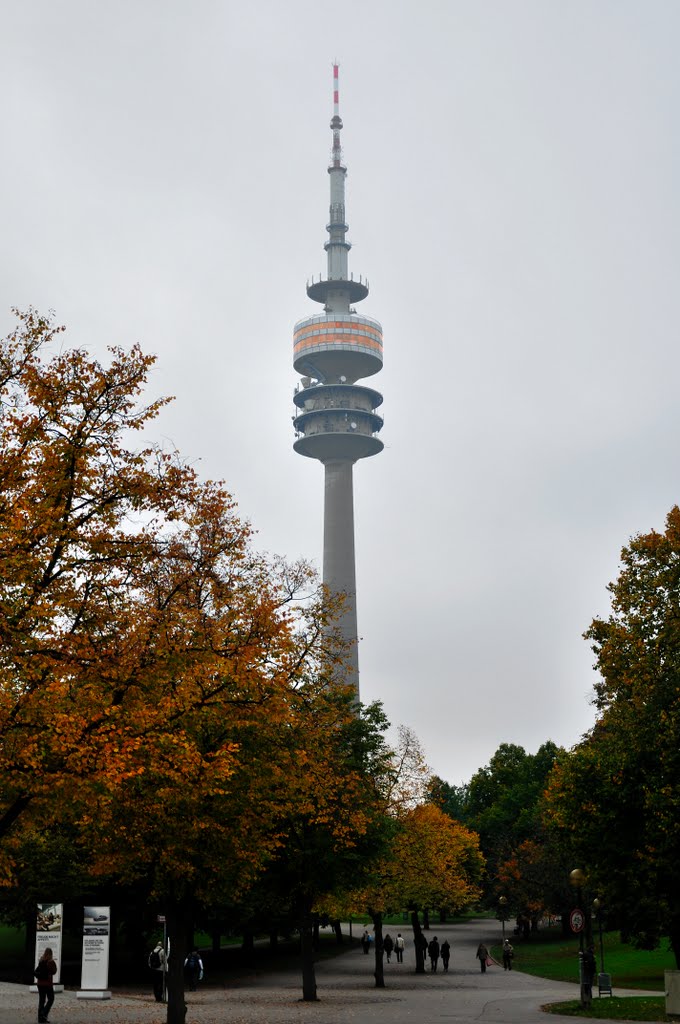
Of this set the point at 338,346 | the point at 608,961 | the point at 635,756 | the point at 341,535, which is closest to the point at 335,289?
the point at 338,346

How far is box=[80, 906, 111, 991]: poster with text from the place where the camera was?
3722 cm

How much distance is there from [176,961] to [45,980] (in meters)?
4.57

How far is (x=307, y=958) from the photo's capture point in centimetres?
3609

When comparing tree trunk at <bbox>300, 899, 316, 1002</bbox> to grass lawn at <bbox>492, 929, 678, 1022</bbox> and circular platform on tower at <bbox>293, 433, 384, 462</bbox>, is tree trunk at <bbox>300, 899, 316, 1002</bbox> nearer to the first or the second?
grass lawn at <bbox>492, 929, 678, 1022</bbox>

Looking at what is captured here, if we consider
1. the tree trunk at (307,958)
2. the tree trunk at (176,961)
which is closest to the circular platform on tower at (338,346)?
the tree trunk at (307,958)

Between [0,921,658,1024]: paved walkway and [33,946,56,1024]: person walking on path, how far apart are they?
3.47 ft

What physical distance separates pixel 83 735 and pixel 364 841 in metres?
22.2

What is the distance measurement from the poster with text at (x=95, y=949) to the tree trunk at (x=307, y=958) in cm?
665

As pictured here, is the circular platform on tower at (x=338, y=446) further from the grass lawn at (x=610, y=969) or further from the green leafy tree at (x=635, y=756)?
the green leafy tree at (x=635, y=756)

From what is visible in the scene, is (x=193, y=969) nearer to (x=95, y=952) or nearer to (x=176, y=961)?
(x=95, y=952)

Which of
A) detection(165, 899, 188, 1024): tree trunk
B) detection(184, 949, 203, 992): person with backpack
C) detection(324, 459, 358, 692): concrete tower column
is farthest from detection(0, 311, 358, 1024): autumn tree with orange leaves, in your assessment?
detection(324, 459, 358, 692): concrete tower column

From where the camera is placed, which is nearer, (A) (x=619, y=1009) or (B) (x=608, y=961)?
(A) (x=619, y=1009)

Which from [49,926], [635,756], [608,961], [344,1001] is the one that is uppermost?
[635,756]

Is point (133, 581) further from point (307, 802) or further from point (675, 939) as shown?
point (675, 939)
